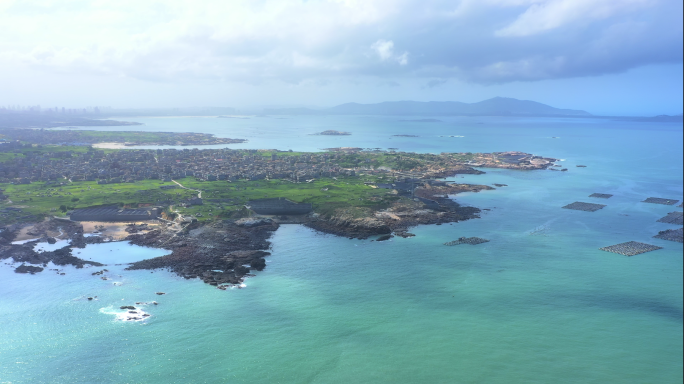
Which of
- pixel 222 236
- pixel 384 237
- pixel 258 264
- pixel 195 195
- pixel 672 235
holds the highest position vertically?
pixel 195 195

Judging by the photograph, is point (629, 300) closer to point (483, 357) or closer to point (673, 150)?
point (483, 357)

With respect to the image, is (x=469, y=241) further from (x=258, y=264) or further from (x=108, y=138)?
(x=108, y=138)

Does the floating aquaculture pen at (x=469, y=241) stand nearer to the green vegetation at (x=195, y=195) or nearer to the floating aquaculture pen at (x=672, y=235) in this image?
the green vegetation at (x=195, y=195)

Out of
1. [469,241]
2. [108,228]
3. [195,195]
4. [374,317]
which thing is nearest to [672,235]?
[469,241]

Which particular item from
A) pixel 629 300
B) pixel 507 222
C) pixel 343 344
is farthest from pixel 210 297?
pixel 507 222

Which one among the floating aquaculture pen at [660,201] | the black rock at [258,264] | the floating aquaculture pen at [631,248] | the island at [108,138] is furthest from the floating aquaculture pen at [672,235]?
the island at [108,138]
